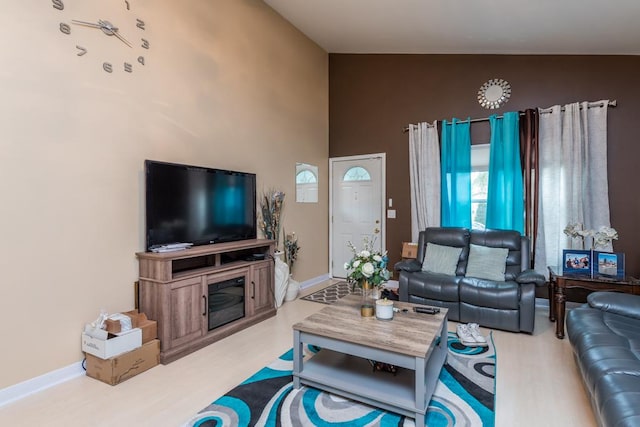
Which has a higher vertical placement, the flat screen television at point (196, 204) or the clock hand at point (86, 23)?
the clock hand at point (86, 23)

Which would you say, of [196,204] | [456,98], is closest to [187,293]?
[196,204]

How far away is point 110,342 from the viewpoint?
2.32 meters

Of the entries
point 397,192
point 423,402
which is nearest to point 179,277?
point 423,402

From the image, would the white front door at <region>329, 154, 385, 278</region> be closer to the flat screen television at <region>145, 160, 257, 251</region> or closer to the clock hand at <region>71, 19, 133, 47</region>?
the flat screen television at <region>145, 160, 257, 251</region>

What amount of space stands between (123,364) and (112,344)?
0.53ft

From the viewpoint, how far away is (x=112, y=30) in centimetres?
264

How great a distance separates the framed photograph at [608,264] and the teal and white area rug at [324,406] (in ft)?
5.89

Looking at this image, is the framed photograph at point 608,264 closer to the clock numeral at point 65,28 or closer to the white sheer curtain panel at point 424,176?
the white sheer curtain panel at point 424,176

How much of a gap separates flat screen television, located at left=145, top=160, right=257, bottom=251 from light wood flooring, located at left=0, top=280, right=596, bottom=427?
Answer: 103cm

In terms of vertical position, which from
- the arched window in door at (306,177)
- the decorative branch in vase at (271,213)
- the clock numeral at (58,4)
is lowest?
the decorative branch in vase at (271,213)

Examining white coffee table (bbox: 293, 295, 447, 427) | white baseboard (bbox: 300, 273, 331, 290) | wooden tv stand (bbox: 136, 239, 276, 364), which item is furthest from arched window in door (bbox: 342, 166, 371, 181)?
white coffee table (bbox: 293, 295, 447, 427)

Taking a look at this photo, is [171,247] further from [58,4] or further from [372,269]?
[58,4]

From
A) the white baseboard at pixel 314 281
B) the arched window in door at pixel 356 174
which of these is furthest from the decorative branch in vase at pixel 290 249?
the arched window in door at pixel 356 174

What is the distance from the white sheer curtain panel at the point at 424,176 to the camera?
4730mm
